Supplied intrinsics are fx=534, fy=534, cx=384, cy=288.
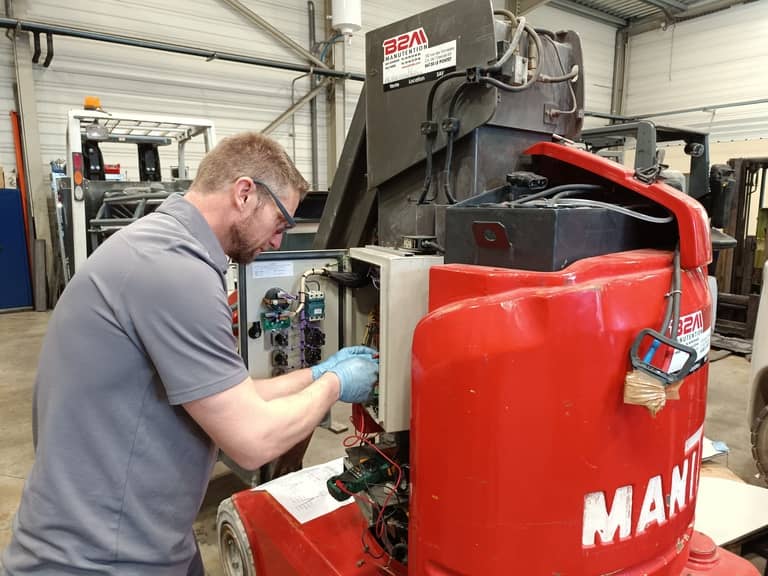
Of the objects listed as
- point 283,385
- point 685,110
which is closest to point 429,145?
point 283,385

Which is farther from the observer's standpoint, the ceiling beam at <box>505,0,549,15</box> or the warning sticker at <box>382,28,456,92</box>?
the ceiling beam at <box>505,0,549,15</box>

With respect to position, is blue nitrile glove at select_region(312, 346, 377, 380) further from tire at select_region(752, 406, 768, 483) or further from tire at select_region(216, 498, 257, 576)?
tire at select_region(752, 406, 768, 483)

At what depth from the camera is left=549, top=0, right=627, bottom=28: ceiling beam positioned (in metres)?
8.64

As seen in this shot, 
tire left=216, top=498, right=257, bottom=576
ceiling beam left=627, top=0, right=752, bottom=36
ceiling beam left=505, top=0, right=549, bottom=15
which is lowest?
tire left=216, top=498, right=257, bottom=576

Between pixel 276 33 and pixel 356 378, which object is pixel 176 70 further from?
pixel 356 378

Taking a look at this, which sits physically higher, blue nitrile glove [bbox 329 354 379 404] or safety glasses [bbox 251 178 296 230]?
safety glasses [bbox 251 178 296 230]

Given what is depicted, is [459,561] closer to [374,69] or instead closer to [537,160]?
[537,160]

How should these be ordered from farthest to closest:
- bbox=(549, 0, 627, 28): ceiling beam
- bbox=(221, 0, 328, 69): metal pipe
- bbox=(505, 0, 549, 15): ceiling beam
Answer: bbox=(549, 0, 627, 28): ceiling beam, bbox=(505, 0, 549, 15): ceiling beam, bbox=(221, 0, 328, 69): metal pipe

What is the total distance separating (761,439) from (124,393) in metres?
2.78

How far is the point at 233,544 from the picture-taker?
6.22 ft

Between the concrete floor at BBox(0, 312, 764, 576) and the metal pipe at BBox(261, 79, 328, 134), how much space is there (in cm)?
353

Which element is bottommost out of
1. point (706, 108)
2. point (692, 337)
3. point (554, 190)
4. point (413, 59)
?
point (692, 337)

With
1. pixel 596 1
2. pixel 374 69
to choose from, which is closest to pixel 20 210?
pixel 374 69

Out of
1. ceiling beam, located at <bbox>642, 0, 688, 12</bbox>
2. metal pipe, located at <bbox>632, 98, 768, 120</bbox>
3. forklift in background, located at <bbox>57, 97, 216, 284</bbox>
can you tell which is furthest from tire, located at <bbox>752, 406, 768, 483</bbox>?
ceiling beam, located at <bbox>642, 0, 688, 12</bbox>
